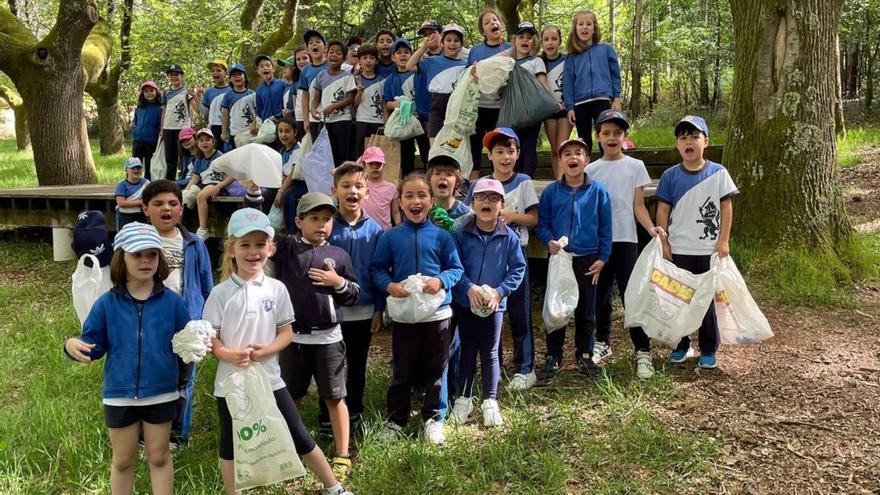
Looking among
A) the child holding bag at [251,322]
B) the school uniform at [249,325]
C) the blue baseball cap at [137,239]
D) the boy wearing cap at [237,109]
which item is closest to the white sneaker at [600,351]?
the child holding bag at [251,322]

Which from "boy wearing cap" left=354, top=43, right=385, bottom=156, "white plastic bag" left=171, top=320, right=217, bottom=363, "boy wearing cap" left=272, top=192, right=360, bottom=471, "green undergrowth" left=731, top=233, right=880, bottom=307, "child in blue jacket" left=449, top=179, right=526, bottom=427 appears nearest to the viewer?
"white plastic bag" left=171, top=320, right=217, bottom=363

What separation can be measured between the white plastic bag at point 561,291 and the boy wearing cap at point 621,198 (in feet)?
1.42

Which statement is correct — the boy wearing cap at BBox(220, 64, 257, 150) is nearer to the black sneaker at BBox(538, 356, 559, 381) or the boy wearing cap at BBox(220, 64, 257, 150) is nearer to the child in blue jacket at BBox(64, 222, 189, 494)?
the black sneaker at BBox(538, 356, 559, 381)

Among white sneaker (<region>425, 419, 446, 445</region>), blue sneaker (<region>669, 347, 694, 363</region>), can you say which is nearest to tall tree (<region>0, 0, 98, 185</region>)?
white sneaker (<region>425, 419, 446, 445</region>)

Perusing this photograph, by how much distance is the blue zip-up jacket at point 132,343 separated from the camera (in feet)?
9.71

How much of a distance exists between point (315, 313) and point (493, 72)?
10.5 ft

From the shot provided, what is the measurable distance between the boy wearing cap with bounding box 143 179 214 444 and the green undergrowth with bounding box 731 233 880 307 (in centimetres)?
423

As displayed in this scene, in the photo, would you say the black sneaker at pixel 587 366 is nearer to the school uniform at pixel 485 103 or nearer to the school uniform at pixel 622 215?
the school uniform at pixel 622 215

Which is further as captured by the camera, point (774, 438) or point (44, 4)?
point (44, 4)

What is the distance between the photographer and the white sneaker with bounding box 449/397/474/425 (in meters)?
3.99

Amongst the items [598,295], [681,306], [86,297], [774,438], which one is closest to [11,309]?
[86,297]

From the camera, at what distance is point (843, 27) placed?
16984 millimetres

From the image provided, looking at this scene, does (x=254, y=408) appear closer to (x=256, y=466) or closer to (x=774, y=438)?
(x=256, y=466)

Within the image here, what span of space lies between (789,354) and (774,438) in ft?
4.05
